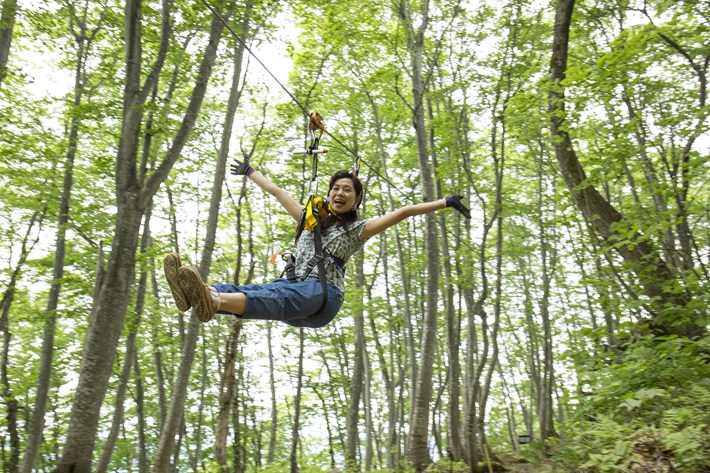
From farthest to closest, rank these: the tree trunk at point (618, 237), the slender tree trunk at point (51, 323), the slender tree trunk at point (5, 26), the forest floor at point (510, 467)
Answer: the slender tree trunk at point (51, 323)
the forest floor at point (510, 467)
the slender tree trunk at point (5, 26)
the tree trunk at point (618, 237)

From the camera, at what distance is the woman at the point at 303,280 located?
2.91m

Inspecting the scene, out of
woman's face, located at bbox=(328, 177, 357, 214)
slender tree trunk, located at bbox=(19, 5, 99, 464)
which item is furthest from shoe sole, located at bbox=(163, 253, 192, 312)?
slender tree trunk, located at bbox=(19, 5, 99, 464)

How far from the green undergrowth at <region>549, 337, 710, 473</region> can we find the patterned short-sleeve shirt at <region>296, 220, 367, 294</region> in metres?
2.49

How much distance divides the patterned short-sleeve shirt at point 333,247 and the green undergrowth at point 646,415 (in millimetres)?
2486

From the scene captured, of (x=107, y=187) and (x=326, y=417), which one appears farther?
(x=326, y=417)

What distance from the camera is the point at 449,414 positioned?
Result: 350 inches

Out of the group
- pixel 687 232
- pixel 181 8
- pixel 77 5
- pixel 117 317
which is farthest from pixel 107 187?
pixel 687 232

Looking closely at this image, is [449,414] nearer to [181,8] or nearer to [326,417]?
[181,8]

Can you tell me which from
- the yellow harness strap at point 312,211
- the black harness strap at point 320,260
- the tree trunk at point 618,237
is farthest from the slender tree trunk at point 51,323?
the tree trunk at point 618,237

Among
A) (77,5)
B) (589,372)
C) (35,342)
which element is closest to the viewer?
(589,372)

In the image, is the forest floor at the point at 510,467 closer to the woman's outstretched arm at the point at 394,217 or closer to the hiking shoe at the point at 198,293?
the woman's outstretched arm at the point at 394,217

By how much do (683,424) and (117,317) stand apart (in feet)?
16.7

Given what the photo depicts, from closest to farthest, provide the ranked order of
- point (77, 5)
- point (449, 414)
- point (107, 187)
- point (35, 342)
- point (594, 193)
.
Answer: point (594, 193)
point (449, 414)
point (77, 5)
point (107, 187)
point (35, 342)

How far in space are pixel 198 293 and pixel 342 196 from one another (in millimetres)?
1385
